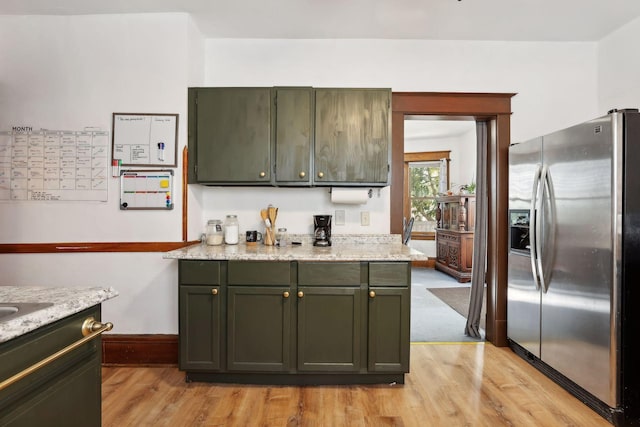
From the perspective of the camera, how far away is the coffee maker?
2.68 meters

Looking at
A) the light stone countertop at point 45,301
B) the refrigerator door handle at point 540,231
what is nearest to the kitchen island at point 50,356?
the light stone countertop at point 45,301

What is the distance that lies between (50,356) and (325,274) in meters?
1.55

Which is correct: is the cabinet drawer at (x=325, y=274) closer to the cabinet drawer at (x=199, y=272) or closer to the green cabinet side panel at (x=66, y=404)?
the cabinet drawer at (x=199, y=272)

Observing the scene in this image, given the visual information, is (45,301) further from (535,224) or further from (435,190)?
(435,190)

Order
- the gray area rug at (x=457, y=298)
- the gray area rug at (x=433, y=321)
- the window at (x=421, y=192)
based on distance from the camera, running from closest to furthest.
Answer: the gray area rug at (x=433, y=321), the gray area rug at (x=457, y=298), the window at (x=421, y=192)

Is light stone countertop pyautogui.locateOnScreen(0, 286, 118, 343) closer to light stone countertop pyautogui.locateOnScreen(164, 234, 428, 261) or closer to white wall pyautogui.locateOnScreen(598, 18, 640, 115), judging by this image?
light stone countertop pyautogui.locateOnScreen(164, 234, 428, 261)

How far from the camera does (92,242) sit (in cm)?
260

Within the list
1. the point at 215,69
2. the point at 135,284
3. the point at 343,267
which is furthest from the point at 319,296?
the point at 215,69

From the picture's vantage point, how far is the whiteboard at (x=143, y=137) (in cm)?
259

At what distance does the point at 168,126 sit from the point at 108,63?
0.68m

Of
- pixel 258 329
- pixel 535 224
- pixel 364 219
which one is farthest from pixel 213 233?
pixel 535 224

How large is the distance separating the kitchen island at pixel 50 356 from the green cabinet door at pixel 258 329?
1.16 meters

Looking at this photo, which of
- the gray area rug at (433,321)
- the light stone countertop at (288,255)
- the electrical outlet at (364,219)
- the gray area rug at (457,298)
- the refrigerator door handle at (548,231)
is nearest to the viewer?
the light stone countertop at (288,255)

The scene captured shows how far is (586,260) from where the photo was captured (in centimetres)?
205
